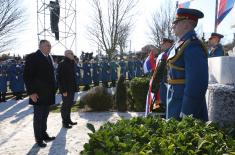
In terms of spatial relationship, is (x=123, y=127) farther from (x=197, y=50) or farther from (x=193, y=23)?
(x=193, y=23)

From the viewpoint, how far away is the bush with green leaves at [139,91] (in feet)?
35.3

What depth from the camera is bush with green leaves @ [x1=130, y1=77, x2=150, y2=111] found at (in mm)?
10755

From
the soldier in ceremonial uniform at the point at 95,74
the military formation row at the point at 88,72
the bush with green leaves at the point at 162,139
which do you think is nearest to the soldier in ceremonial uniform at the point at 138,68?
the military formation row at the point at 88,72

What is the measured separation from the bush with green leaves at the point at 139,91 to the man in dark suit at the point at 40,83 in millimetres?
4075

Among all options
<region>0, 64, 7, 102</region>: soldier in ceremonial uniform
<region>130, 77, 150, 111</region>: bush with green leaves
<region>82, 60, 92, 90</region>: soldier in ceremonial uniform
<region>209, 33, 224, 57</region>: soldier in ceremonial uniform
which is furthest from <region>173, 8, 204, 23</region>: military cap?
<region>82, 60, 92, 90</region>: soldier in ceremonial uniform

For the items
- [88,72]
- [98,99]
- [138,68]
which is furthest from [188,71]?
[138,68]

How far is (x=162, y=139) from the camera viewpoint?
6.82 feet

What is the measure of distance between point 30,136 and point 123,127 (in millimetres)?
5820

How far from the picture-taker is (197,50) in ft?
11.0

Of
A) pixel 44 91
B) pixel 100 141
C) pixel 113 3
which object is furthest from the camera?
pixel 113 3

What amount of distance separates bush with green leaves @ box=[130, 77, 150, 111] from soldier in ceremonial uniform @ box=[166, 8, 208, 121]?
696 cm

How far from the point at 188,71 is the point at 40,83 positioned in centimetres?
404

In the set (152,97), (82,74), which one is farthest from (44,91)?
(82,74)

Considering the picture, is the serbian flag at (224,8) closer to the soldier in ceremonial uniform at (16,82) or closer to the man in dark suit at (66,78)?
the man in dark suit at (66,78)
